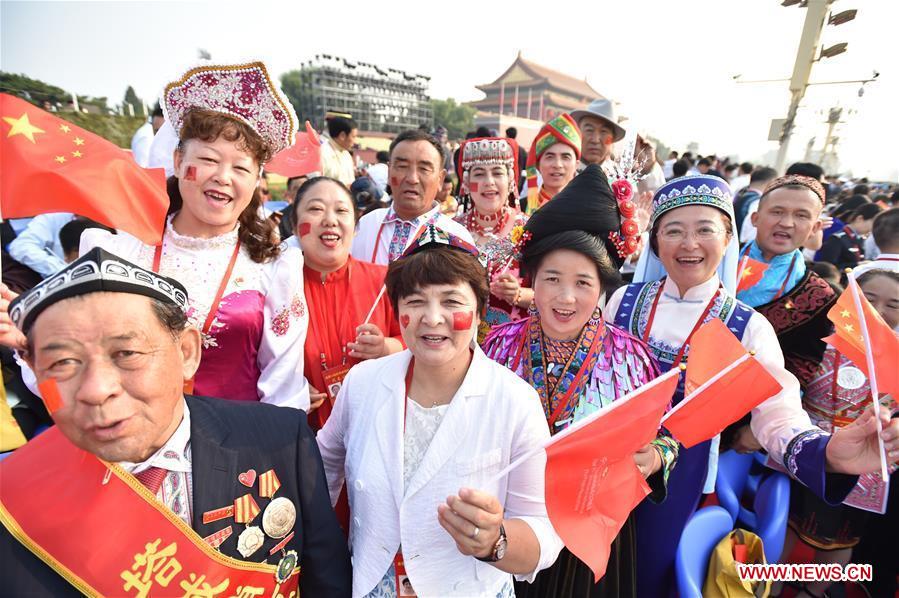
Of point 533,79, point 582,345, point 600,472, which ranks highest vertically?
point 533,79

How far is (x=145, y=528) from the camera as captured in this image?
1.26 metres

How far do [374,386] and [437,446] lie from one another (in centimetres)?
35

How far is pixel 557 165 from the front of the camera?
416 centimetres

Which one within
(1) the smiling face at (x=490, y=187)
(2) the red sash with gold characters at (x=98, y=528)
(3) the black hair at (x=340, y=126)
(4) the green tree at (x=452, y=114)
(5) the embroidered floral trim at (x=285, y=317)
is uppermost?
(4) the green tree at (x=452, y=114)

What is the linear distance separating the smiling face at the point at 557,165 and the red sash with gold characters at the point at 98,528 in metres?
3.79

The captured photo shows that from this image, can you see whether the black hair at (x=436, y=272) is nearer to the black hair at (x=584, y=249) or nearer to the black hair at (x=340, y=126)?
the black hair at (x=584, y=249)

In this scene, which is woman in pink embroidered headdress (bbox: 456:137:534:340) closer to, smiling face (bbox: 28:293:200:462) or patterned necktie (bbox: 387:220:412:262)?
patterned necktie (bbox: 387:220:412:262)

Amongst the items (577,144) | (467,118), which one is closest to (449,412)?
(577,144)

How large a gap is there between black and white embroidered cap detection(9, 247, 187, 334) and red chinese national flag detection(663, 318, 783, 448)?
1.88 meters

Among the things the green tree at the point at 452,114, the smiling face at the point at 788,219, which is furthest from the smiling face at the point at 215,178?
the green tree at the point at 452,114

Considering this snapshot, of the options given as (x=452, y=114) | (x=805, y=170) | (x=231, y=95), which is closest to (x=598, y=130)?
(x=805, y=170)

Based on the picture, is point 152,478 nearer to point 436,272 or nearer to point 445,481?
point 445,481

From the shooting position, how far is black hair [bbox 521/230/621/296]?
198 centimetres

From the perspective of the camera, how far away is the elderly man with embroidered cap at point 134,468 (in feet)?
3.72
